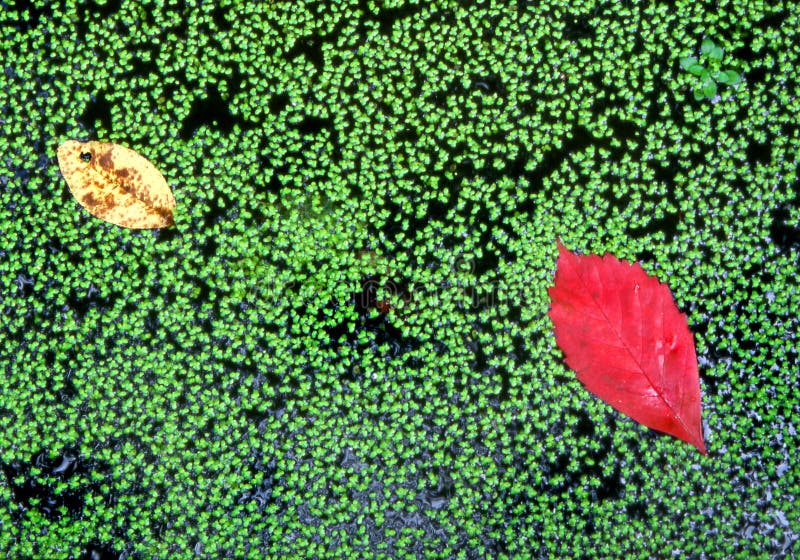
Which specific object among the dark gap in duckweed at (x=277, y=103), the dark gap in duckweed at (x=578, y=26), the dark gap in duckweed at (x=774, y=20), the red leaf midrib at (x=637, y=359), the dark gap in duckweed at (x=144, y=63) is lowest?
the red leaf midrib at (x=637, y=359)

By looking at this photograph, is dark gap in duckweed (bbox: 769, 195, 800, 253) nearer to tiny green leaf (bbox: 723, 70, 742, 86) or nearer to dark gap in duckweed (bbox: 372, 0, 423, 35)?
tiny green leaf (bbox: 723, 70, 742, 86)

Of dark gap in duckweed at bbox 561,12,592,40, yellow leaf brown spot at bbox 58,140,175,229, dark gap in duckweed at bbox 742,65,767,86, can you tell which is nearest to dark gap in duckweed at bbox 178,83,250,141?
yellow leaf brown spot at bbox 58,140,175,229

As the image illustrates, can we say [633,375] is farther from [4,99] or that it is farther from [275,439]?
[4,99]

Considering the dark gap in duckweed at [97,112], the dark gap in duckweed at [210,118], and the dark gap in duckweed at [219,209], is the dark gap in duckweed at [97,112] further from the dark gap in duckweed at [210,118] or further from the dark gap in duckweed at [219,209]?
the dark gap in duckweed at [219,209]

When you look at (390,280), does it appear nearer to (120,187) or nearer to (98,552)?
(120,187)

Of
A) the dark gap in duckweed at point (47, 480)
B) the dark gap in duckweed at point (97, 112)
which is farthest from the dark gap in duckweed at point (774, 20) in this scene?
the dark gap in duckweed at point (47, 480)

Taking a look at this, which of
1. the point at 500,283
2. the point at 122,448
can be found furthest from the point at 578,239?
the point at 122,448
